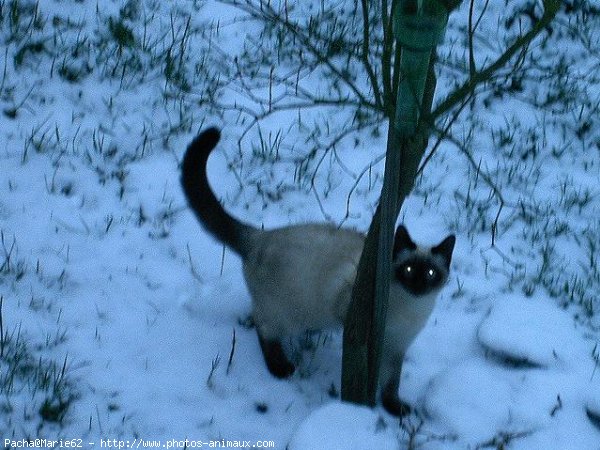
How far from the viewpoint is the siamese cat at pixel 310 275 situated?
2.71m

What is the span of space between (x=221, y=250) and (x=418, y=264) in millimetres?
1002

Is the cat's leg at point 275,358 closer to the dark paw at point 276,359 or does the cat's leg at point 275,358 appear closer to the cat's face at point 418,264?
the dark paw at point 276,359

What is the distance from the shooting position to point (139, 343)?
9.32ft

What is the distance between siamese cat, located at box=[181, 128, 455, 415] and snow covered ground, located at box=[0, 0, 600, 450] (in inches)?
6.0

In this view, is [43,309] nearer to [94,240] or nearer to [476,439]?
[94,240]

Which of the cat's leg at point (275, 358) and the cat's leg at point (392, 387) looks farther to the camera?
the cat's leg at point (275, 358)

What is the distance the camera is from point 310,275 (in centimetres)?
278

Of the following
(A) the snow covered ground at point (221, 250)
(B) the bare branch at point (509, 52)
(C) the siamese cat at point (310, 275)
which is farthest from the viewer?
(C) the siamese cat at point (310, 275)

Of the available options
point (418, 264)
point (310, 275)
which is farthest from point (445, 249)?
point (310, 275)

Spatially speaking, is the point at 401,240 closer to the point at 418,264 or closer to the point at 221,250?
the point at 418,264

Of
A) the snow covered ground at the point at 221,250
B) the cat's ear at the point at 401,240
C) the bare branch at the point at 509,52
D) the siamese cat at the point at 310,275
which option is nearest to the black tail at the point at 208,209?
the siamese cat at the point at 310,275

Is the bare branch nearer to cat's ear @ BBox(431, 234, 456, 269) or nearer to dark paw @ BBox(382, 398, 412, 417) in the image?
cat's ear @ BBox(431, 234, 456, 269)

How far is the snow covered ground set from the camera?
102 inches

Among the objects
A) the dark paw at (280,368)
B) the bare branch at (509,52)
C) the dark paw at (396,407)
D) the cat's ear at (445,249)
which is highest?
the bare branch at (509,52)
